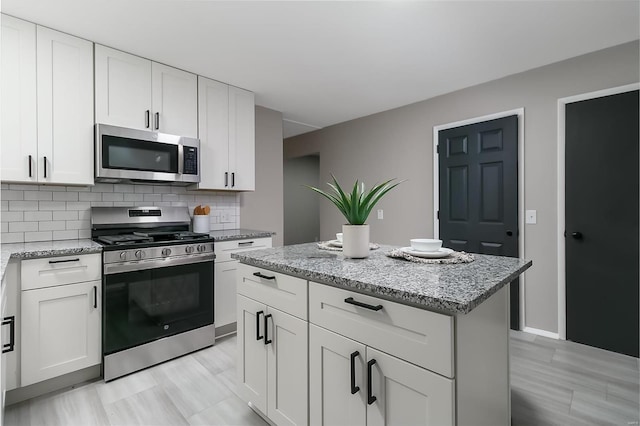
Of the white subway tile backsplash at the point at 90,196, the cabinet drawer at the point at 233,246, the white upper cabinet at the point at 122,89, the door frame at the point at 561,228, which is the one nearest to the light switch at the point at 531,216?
the door frame at the point at 561,228

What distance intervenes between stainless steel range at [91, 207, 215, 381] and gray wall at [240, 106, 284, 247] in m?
1.11

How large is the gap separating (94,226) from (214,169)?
109cm

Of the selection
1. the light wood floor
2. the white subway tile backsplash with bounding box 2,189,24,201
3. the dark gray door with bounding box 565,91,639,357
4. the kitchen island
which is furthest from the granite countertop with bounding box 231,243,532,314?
the white subway tile backsplash with bounding box 2,189,24,201

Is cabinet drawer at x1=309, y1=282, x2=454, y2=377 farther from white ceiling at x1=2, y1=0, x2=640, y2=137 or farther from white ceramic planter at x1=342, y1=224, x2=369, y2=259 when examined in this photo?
white ceiling at x1=2, y1=0, x2=640, y2=137

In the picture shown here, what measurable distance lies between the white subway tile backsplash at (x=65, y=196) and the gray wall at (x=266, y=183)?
1550mm

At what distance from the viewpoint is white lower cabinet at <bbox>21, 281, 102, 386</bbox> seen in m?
1.91

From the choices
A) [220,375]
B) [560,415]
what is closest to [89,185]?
[220,375]

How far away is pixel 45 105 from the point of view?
2.18m

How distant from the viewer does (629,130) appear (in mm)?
2428

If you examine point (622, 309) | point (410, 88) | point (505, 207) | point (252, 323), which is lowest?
point (622, 309)

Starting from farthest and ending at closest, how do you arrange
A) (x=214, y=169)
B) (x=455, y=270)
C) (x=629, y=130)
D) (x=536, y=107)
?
(x=214, y=169) < (x=536, y=107) < (x=629, y=130) < (x=455, y=270)

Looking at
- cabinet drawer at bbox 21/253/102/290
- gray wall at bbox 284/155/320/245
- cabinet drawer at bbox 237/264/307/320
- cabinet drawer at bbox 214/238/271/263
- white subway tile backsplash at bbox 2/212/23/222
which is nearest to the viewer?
cabinet drawer at bbox 237/264/307/320

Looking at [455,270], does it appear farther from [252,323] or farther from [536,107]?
[536,107]

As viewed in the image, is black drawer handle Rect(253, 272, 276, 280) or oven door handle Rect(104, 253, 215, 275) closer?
black drawer handle Rect(253, 272, 276, 280)
